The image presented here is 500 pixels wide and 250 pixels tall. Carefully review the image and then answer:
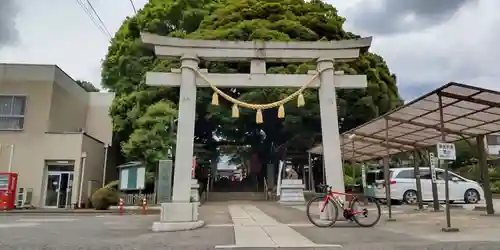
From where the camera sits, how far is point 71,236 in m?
8.14

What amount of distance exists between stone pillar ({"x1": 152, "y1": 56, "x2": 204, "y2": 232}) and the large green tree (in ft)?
35.1

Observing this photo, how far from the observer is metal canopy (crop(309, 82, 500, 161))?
855 cm

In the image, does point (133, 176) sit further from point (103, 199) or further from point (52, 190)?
point (52, 190)

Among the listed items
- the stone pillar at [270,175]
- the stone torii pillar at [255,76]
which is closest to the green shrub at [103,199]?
the stone torii pillar at [255,76]

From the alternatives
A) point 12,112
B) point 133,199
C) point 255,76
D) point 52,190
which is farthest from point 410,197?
point 12,112

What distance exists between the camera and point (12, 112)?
21.0 m

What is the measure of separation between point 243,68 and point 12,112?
12.7 metres

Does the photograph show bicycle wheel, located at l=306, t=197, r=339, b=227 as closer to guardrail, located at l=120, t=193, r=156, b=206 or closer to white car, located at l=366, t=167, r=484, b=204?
white car, located at l=366, t=167, r=484, b=204

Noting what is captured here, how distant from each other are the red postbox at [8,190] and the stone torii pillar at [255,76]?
41.7 feet

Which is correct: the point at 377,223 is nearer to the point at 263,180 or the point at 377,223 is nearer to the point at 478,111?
the point at 478,111

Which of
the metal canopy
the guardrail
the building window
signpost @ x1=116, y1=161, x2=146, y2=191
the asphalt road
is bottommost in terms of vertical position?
the asphalt road

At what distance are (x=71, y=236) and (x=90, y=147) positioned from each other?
15.4m

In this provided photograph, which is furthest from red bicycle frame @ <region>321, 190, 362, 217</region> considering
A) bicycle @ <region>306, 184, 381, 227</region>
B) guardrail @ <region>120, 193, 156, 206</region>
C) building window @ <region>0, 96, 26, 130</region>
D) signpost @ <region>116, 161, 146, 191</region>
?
building window @ <region>0, 96, 26, 130</region>

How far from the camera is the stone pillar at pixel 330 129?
32.9 feet
